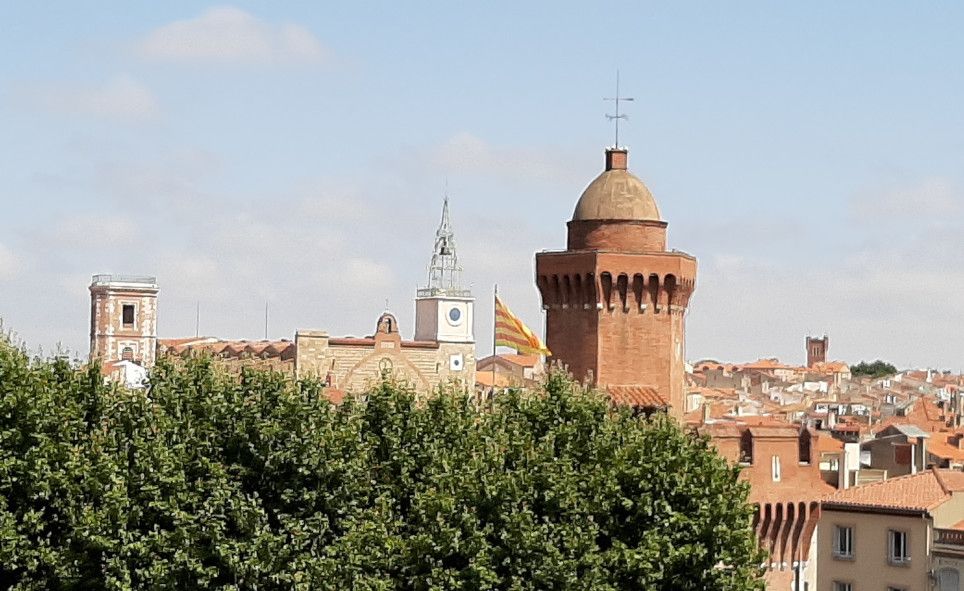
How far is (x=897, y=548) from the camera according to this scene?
5878 centimetres

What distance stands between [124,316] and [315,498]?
12432 cm

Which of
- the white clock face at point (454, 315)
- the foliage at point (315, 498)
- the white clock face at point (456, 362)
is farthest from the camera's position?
the white clock face at point (454, 315)

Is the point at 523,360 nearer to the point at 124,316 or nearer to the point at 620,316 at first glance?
the point at 124,316

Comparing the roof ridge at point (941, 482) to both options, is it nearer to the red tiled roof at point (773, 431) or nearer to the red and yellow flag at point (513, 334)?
the red tiled roof at point (773, 431)

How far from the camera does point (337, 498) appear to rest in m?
36.6

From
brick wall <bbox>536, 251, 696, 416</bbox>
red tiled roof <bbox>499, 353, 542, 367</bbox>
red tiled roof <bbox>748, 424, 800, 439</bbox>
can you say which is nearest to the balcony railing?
red tiled roof <bbox>748, 424, 800, 439</bbox>

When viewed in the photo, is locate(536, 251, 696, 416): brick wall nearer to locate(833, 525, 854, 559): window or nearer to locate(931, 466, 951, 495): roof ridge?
locate(833, 525, 854, 559): window

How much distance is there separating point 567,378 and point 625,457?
5600mm

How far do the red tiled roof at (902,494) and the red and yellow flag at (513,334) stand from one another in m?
10.8

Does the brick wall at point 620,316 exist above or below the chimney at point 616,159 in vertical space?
below

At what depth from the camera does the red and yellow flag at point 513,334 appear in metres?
58.0

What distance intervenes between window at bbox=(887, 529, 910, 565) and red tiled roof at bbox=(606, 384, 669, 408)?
31.7ft

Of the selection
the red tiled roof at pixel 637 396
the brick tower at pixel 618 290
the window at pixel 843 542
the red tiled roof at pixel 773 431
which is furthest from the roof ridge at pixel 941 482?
the red tiled roof at pixel 637 396

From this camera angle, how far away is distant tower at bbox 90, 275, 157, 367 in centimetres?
15562
